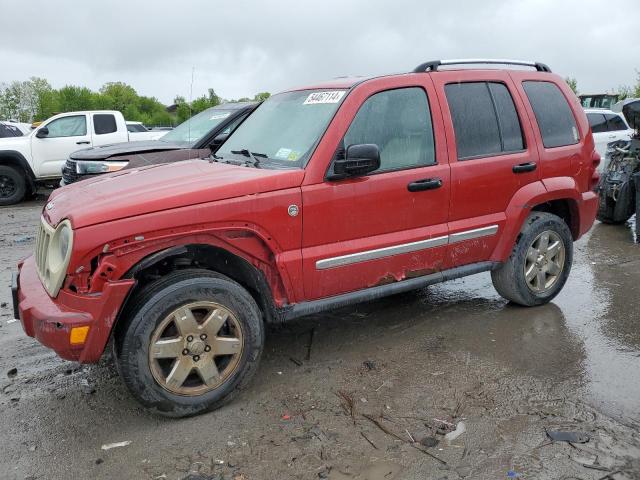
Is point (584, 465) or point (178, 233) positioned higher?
point (178, 233)

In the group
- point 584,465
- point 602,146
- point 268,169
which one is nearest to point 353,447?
point 584,465

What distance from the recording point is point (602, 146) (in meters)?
12.0

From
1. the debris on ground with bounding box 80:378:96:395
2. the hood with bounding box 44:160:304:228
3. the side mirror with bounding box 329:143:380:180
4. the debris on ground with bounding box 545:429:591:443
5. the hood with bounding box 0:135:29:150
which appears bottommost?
the debris on ground with bounding box 545:429:591:443

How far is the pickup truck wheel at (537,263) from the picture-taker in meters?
4.70

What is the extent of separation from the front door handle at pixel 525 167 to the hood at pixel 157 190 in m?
1.86

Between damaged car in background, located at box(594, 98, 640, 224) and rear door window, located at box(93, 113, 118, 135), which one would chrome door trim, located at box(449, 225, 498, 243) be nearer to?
damaged car in background, located at box(594, 98, 640, 224)

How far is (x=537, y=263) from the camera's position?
15.9 ft

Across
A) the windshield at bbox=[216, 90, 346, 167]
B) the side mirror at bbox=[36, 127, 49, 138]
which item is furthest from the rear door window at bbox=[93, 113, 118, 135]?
the windshield at bbox=[216, 90, 346, 167]

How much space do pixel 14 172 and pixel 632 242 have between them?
1163 centimetres

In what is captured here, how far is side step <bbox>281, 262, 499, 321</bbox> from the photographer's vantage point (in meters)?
3.67

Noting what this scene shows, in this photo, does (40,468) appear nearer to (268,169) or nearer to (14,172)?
(268,169)

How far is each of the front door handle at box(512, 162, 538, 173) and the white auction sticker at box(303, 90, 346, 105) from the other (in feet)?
5.02

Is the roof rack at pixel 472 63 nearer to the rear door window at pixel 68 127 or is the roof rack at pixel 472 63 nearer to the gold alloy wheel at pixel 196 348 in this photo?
the gold alloy wheel at pixel 196 348

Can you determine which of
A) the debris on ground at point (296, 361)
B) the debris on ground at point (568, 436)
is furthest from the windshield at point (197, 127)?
the debris on ground at point (568, 436)
